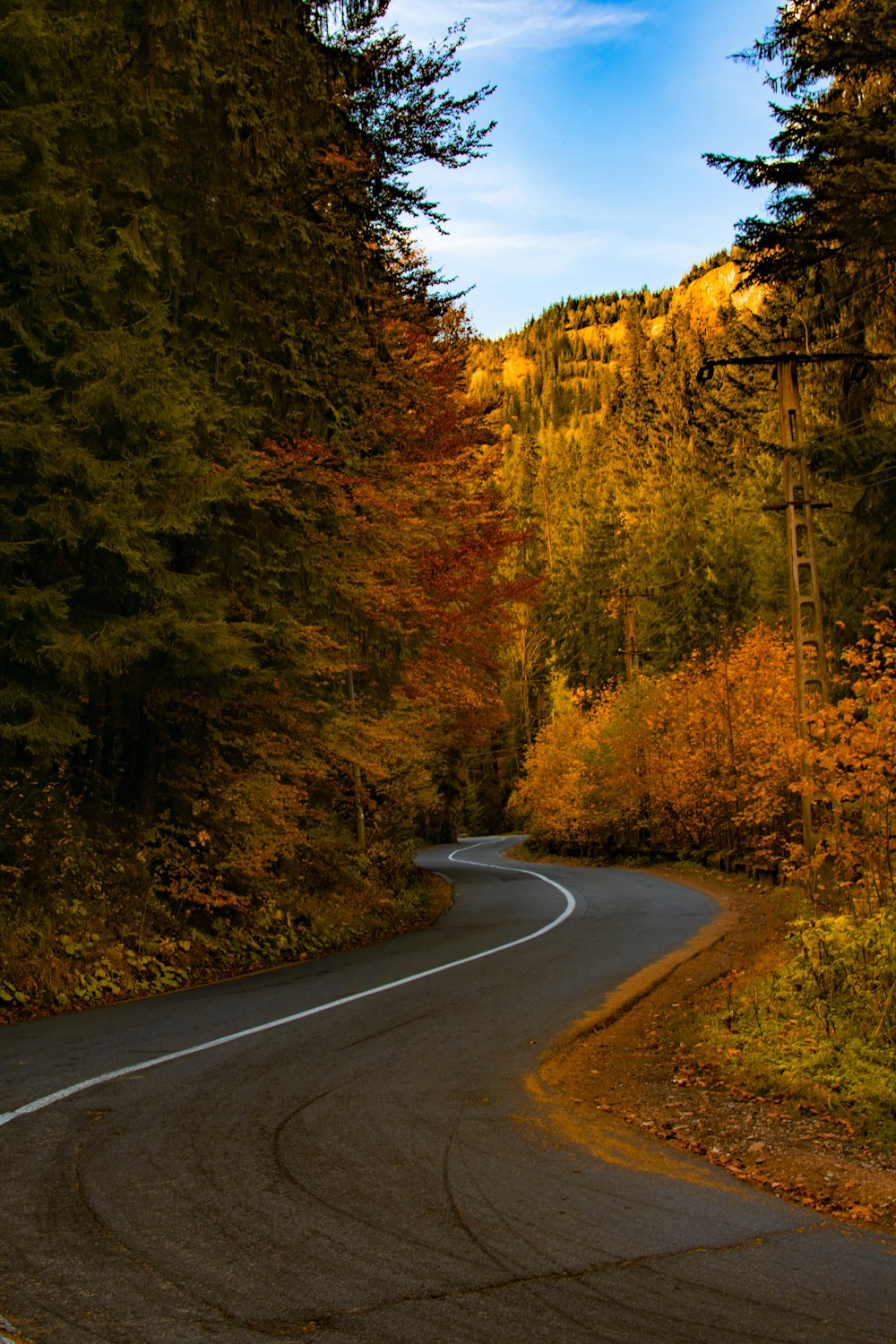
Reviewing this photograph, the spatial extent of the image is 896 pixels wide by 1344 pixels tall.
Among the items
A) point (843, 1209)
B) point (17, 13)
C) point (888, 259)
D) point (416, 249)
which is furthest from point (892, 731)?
point (416, 249)

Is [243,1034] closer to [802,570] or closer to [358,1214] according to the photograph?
[358,1214]

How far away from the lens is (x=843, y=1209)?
15.5 ft

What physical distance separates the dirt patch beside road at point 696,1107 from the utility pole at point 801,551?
455 centimetres

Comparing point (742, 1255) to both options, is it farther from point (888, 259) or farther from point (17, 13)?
point (888, 259)

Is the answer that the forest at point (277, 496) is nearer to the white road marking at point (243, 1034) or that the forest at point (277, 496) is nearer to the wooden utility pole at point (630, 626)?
the white road marking at point (243, 1034)

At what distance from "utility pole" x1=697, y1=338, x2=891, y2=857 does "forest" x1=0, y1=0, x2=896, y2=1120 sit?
0.17m

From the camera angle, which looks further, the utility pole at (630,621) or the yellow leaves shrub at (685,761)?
the utility pole at (630,621)

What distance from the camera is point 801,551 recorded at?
1523 centimetres

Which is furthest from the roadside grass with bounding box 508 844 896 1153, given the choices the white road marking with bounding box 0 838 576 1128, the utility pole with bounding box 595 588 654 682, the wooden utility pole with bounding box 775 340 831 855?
the utility pole with bounding box 595 588 654 682

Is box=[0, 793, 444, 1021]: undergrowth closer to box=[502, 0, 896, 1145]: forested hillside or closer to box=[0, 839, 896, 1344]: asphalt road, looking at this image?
box=[0, 839, 896, 1344]: asphalt road

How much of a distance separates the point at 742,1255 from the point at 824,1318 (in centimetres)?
61

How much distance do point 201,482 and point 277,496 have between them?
2.31 m

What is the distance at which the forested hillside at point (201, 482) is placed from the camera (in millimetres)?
10672

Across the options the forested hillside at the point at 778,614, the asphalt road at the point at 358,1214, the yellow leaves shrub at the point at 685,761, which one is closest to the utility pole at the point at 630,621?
the forested hillside at the point at 778,614
